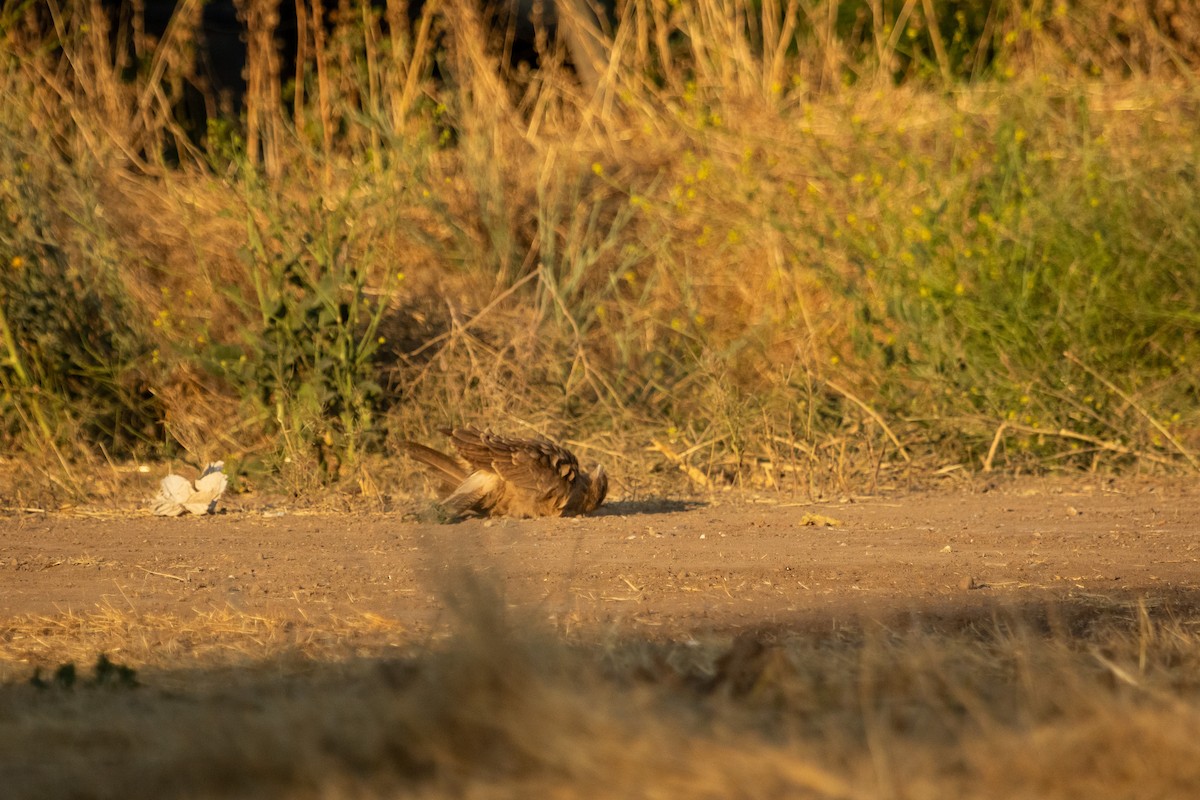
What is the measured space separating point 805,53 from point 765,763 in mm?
9121

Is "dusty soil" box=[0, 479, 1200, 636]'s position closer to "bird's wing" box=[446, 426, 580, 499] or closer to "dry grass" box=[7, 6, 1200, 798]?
"bird's wing" box=[446, 426, 580, 499]

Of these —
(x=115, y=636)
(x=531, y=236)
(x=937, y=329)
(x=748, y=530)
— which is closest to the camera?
(x=115, y=636)

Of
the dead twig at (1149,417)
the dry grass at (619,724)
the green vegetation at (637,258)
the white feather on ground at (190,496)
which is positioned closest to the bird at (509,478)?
the white feather on ground at (190,496)

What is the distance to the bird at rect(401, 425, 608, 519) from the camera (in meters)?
5.31

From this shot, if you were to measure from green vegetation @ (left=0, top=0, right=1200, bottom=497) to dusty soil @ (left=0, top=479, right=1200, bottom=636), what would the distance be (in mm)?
701

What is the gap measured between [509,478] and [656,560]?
2.97ft

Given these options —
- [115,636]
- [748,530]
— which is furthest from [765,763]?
[748,530]

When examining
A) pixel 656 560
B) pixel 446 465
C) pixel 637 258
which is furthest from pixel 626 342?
pixel 656 560

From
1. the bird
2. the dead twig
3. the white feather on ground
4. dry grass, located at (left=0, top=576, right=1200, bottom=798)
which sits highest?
dry grass, located at (left=0, top=576, right=1200, bottom=798)

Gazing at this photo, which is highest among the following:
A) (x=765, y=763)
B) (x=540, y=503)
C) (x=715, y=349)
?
(x=765, y=763)

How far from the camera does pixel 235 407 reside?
7.73 m

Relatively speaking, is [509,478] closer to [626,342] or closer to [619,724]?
[626,342]

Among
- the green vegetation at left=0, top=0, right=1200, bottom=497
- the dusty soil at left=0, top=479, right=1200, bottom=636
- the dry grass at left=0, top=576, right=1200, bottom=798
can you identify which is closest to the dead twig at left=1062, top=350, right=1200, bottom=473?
the green vegetation at left=0, top=0, right=1200, bottom=497

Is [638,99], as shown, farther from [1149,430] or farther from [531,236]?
[1149,430]
